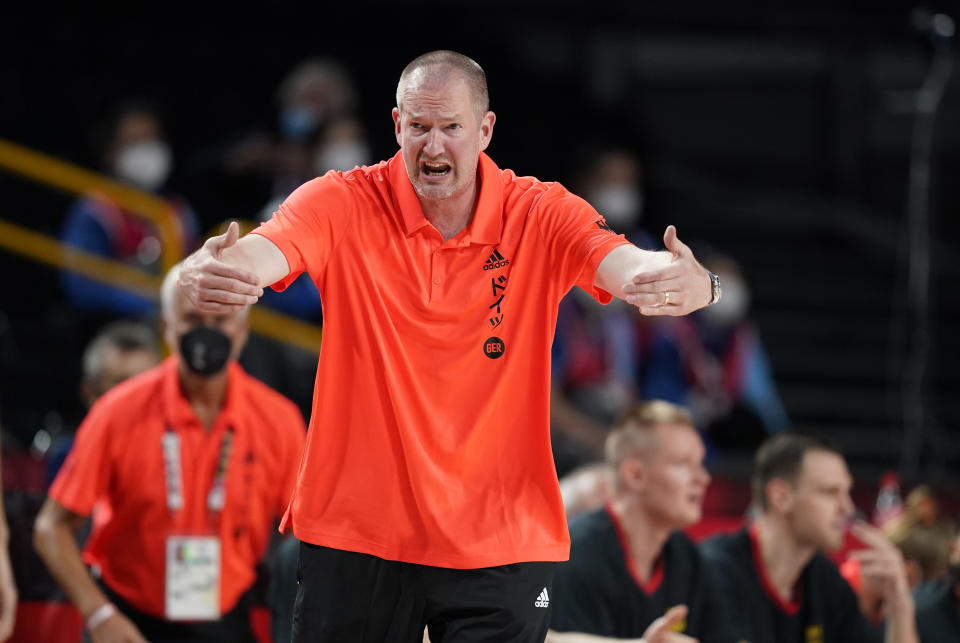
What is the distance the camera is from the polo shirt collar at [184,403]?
4.64 metres

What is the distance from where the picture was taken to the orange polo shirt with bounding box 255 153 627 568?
3102 millimetres

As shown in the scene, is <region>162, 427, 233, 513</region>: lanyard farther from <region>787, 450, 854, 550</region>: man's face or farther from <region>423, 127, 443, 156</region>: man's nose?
<region>787, 450, 854, 550</region>: man's face

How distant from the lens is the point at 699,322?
841cm

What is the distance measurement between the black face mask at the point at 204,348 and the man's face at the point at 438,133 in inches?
62.6

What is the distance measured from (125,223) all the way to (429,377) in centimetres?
482

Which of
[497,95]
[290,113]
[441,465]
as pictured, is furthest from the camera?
[497,95]

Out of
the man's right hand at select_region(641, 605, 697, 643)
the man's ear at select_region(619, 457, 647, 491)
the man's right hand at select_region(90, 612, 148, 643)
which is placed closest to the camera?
the man's right hand at select_region(641, 605, 697, 643)

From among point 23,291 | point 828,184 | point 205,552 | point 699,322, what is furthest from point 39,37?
point 828,184

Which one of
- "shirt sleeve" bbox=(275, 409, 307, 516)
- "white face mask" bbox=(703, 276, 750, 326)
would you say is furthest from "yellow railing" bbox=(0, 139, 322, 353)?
"white face mask" bbox=(703, 276, 750, 326)

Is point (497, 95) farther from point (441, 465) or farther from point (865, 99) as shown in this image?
point (441, 465)

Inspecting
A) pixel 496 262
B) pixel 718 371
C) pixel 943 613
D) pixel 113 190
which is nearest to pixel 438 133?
pixel 496 262

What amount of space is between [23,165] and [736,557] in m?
4.44

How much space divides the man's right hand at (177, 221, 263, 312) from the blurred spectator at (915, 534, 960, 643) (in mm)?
3226

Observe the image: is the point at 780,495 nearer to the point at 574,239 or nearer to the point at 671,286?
the point at 574,239
